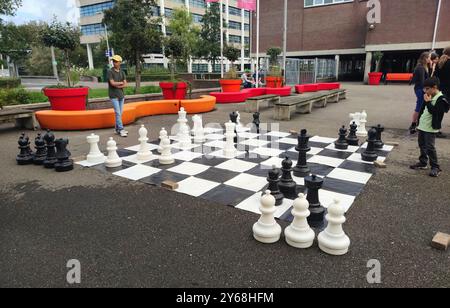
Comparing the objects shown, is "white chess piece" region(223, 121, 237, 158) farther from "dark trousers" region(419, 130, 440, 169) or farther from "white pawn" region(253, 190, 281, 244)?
"dark trousers" region(419, 130, 440, 169)

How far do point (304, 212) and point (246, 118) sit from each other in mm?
6566

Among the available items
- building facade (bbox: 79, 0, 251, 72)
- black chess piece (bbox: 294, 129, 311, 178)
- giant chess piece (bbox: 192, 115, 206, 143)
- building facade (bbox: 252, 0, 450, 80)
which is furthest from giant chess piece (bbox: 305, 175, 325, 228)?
building facade (bbox: 79, 0, 251, 72)

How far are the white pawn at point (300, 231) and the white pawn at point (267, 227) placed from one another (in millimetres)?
116

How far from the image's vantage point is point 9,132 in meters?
7.05

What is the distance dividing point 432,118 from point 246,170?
2.56 metres

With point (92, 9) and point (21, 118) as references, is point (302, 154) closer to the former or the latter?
point (21, 118)

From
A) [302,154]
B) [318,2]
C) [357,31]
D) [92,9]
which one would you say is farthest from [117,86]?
[92,9]

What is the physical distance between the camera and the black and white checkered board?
3389 mm

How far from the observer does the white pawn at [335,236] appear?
91.8 inches

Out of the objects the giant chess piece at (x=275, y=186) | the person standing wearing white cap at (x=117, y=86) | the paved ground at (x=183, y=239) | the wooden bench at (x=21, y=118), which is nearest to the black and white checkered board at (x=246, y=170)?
the giant chess piece at (x=275, y=186)

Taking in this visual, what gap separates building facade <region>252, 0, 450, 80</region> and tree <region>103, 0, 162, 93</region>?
795 inches

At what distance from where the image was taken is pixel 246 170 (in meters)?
4.23

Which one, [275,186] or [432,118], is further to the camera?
[432,118]
